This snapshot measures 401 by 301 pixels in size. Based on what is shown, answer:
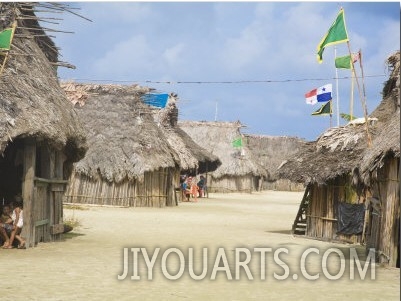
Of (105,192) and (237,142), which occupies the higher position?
(237,142)

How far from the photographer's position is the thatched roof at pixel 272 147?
2405 inches

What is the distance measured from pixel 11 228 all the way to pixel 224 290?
17.7ft

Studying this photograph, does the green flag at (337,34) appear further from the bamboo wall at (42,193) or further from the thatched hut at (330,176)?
the bamboo wall at (42,193)

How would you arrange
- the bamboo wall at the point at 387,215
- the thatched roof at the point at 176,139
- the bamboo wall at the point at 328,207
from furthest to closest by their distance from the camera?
the thatched roof at the point at 176,139
the bamboo wall at the point at 328,207
the bamboo wall at the point at 387,215

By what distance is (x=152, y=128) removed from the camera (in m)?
27.7

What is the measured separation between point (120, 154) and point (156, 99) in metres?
3.83

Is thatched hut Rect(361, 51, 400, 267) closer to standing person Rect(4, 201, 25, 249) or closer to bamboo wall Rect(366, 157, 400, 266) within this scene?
bamboo wall Rect(366, 157, 400, 266)

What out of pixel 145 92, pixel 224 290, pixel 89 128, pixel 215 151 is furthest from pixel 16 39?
pixel 215 151

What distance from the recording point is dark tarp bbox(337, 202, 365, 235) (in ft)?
48.2

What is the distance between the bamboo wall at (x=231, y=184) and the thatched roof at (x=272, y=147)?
410 inches

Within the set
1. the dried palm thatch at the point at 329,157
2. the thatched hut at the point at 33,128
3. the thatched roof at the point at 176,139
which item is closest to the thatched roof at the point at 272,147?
the thatched roof at the point at 176,139

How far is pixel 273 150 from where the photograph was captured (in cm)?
6222

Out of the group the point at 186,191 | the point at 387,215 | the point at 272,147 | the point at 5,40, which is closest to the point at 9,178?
the point at 5,40

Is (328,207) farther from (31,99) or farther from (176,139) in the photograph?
(176,139)
